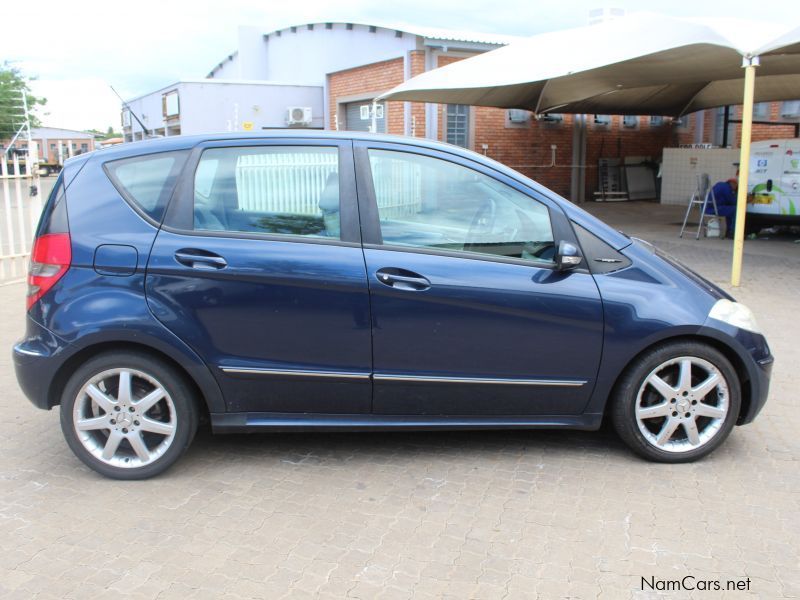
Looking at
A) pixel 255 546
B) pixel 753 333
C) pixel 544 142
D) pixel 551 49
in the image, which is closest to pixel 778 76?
pixel 551 49

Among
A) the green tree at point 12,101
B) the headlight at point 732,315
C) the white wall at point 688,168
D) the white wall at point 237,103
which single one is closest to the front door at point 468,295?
the headlight at point 732,315

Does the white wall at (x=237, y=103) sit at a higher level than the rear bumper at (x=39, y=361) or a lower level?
higher

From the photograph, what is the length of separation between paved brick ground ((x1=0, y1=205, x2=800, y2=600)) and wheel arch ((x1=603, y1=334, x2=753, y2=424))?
328 mm

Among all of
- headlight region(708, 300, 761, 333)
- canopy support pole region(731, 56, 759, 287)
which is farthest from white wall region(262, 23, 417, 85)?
headlight region(708, 300, 761, 333)

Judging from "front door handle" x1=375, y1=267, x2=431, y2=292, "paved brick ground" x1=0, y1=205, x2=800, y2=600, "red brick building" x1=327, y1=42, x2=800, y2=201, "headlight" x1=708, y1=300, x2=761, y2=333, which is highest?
"red brick building" x1=327, y1=42, x2=800, y2=201

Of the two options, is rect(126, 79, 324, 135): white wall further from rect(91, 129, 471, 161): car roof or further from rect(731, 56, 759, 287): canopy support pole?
rect(91, 129, 471, 161): car roof

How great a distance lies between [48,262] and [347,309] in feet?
4.99

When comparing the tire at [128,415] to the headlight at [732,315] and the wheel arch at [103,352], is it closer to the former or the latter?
the wheel arch at [103,352]

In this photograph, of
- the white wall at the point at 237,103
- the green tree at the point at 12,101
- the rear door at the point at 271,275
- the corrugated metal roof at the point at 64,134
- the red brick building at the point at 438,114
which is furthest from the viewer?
the corrugated metal roof at the point at 64,134

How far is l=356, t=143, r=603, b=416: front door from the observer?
12.0 feet

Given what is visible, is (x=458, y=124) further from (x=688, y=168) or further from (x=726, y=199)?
(x=726, y=199)

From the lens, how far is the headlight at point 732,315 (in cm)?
383

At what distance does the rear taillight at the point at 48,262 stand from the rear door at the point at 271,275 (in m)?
0.45

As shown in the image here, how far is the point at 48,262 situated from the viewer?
12.0 feet
